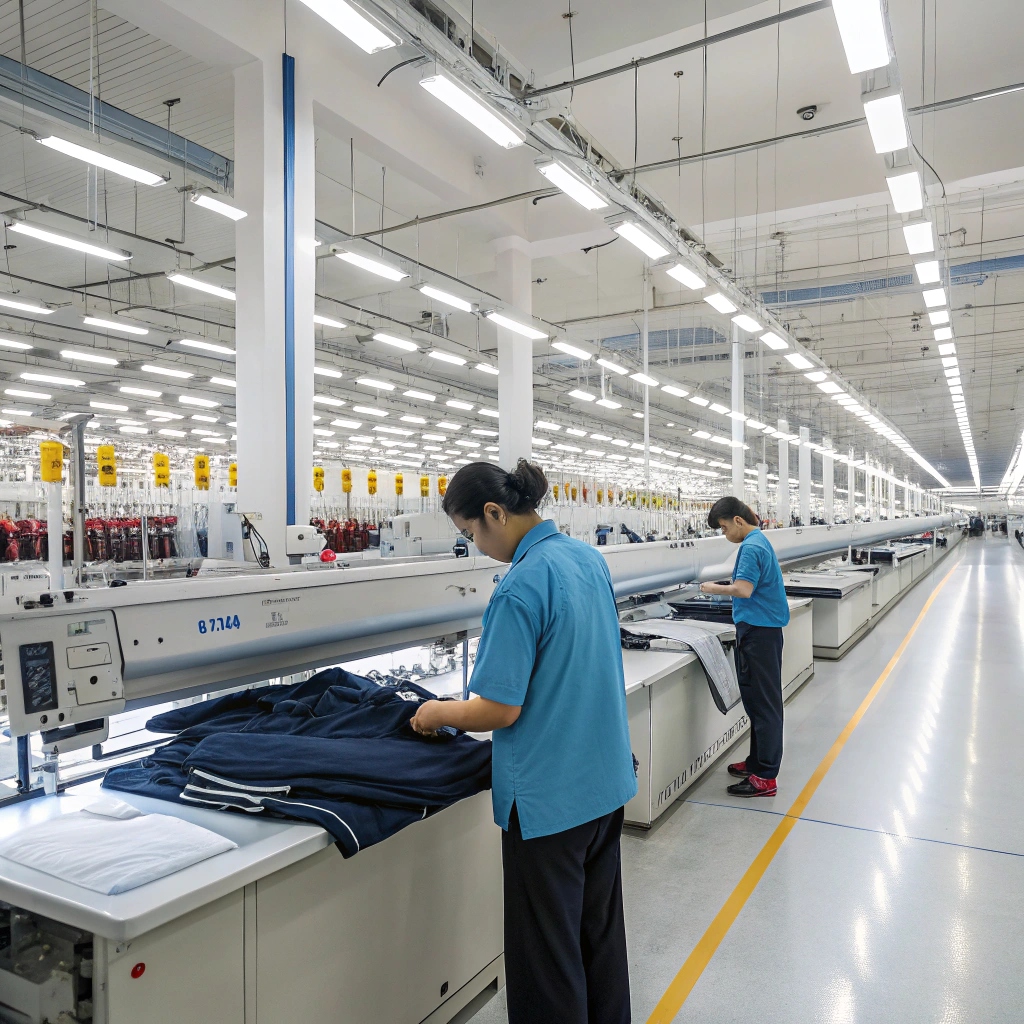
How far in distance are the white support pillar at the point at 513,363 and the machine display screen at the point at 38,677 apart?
19.6ft

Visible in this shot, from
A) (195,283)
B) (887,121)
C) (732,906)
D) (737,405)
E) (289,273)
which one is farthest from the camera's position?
(737,405)

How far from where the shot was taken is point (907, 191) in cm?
379

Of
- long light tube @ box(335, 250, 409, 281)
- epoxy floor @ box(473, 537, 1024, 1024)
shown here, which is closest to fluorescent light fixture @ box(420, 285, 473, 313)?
long light tube @ box(335, 250, 409, 281)

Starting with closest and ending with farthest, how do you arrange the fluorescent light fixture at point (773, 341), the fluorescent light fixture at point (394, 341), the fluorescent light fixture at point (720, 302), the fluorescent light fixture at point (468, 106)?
1. the fluorescent light fixture at point (468, 106)
2. the fluorescent light fixture at point (720, 302)
3. the fluorescent light fixture at point (773, 341)
4. the fluorescent light fixture at point (394, 341)

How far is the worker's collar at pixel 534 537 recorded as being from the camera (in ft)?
5.48

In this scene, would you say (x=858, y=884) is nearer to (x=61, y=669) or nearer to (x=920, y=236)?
(x=61, y=669)

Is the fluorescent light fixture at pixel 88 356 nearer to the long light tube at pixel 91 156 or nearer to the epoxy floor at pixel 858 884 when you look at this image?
the long light tube at pixel 91 156

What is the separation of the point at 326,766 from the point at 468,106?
114 inches

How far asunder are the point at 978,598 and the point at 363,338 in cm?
1005

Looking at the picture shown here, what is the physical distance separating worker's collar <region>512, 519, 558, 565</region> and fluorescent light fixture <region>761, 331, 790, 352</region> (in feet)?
18.2

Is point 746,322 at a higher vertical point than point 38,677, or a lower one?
higher

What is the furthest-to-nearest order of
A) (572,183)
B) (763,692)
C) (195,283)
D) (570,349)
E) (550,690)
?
(570,349) < (195,283) < (572,183) < (763,692) < (550,690)

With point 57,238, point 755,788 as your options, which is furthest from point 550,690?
point 57,238

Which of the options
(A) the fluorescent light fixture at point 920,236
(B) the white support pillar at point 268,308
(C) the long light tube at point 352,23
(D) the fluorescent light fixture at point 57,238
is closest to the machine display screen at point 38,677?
(C) the long light tube at point 352,23
